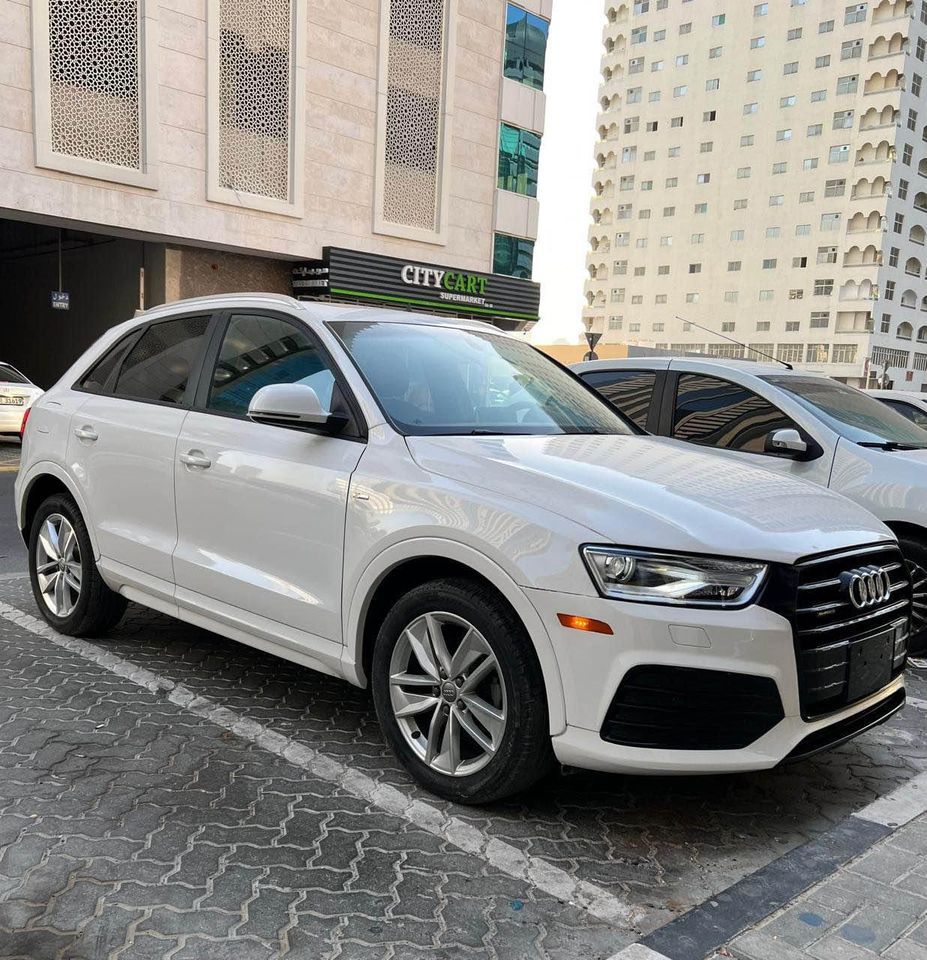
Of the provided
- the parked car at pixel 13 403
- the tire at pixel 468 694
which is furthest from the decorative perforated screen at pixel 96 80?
the tire at pixel 468 694

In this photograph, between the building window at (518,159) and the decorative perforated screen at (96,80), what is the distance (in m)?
10.8

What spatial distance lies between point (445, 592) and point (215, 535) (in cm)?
133

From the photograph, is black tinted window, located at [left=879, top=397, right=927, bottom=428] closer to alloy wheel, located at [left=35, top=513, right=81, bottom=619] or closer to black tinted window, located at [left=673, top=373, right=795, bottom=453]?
black tinted window, located at [left=673, top=373, right=795, bottom=453]

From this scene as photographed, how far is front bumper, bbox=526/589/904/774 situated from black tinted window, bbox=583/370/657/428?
346 cm

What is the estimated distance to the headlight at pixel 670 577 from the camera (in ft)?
9.00

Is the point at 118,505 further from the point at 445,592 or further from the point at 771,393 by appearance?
the point at 771,393

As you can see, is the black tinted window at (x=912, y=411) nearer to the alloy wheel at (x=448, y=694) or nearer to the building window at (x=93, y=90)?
the alloy wheel at (x=448, y=694)

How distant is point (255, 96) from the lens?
69.8ft

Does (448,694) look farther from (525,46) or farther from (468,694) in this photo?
(525,46)

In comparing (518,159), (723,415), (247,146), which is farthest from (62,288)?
(723,415)

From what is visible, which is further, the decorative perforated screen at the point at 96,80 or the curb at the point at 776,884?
the decorative perforated screen at the point at 96,80

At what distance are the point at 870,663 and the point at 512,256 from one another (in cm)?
2554

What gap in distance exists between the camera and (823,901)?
2.69 m

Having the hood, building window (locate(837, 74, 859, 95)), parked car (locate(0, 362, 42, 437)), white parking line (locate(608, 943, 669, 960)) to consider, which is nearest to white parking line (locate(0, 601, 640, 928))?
white parking line (locate(608, 943, 669, 960))
